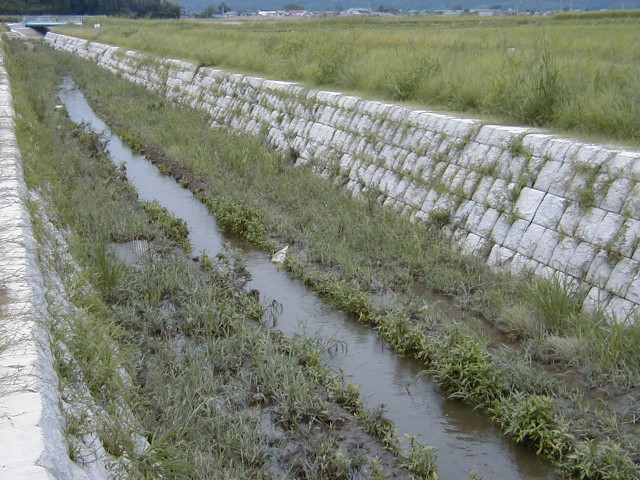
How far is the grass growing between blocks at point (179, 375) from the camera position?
418 centimetres

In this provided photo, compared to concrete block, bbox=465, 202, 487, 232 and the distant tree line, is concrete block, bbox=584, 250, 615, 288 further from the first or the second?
the distant tree line

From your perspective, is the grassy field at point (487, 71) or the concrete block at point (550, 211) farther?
the grassy field at point (487, 71)

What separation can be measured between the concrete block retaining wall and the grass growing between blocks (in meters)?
2.56

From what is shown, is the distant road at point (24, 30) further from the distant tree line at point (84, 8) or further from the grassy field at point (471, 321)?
the grassy field at point (471, 321)

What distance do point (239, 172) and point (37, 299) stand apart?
7870mm

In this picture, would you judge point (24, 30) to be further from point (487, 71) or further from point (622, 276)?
point (622, 276)

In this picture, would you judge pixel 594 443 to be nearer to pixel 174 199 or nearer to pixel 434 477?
pixel 434 477

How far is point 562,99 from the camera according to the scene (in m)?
8.81

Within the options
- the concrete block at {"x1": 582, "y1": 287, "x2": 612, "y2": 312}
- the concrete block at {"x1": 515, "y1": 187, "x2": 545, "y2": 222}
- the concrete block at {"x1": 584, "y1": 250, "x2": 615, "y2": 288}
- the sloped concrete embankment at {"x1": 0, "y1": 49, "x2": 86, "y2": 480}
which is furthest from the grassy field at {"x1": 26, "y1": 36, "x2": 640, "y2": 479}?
the sloped concrete embankment at {"x1": 0, "y1": 49, "x2": 86, "y2": 480}

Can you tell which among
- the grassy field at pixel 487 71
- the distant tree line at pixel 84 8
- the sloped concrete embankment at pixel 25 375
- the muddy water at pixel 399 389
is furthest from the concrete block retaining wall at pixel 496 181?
the distant tree line at pixel 84 8

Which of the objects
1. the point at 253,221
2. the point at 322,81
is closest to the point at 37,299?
the point at 253,221

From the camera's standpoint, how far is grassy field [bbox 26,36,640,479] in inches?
199

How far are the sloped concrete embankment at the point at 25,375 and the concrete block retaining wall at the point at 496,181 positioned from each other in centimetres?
440

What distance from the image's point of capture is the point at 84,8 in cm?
8169
